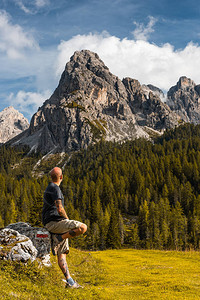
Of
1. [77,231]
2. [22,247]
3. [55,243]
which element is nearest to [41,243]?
[22,247]

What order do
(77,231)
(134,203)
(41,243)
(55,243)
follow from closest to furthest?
(77,231) < (55,243) < (41,243) < (134,203)

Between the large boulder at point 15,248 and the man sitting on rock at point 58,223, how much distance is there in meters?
2.68

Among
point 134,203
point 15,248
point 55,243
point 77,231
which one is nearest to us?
point 77,231

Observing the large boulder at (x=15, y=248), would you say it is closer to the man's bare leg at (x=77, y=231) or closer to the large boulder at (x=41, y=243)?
the large boulder at (x=41, y=243)

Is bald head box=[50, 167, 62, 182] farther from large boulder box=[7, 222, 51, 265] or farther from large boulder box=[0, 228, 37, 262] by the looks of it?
large boulder box=[0, 228, 37, 262]

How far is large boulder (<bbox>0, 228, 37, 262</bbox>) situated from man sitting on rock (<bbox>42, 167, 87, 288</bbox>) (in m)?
2.68

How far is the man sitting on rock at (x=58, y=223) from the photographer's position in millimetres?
8867

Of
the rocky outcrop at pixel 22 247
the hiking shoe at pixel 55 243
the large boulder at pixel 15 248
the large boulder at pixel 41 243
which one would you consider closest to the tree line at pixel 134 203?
the large boulder at pixel 41 243

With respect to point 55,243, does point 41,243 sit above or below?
below

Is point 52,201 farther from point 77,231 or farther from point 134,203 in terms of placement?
point 134,203

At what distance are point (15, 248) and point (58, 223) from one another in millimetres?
4073

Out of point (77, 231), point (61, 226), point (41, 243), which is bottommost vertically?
point (41, 243)

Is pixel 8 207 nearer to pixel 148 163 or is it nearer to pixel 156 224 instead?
pixel 156 224

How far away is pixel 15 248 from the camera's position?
1120cm
